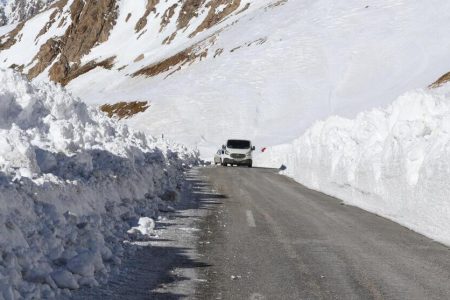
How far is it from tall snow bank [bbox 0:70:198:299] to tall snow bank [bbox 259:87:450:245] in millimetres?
5184

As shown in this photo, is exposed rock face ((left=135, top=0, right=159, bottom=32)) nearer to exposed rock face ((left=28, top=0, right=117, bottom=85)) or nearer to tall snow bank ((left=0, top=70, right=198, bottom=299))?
exposed rock face ((left=28, top=0, right=117, bottom=85))

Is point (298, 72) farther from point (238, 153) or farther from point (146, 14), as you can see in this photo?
point (146, 14)

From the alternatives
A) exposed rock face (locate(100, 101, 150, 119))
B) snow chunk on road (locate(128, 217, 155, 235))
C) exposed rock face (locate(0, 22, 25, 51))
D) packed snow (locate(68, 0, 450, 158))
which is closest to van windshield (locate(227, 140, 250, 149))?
packed snow (locate(68, 0, 450, 158))

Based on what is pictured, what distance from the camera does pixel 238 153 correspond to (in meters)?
34.4

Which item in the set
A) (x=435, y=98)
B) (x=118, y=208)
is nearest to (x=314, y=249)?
(x=118, y=208)

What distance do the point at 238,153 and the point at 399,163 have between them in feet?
69.0

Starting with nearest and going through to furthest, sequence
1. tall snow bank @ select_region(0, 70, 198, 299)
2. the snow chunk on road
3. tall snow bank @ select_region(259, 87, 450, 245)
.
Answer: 1. tall snow bank @ select_region(0, 70, 198, 299)
2. the snow chunk on road
3. tall snow bank @ select_region(259, 87, 450, 245)

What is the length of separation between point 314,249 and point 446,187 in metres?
3.43

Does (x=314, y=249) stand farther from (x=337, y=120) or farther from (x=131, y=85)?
(x=131, y=85)

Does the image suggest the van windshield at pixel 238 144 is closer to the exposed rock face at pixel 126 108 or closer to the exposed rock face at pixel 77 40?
the exposed rock face at pixel 126 108

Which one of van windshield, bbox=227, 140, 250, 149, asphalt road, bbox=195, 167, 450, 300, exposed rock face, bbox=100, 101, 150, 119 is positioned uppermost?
exposed rock face, bbox=100, 101, 150, 119

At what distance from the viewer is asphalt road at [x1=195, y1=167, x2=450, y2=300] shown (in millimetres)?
6773

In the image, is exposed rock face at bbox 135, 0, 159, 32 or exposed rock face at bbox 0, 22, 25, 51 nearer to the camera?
exposed rock face at bbox 135, 0, 159, 32

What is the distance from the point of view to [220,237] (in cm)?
992
